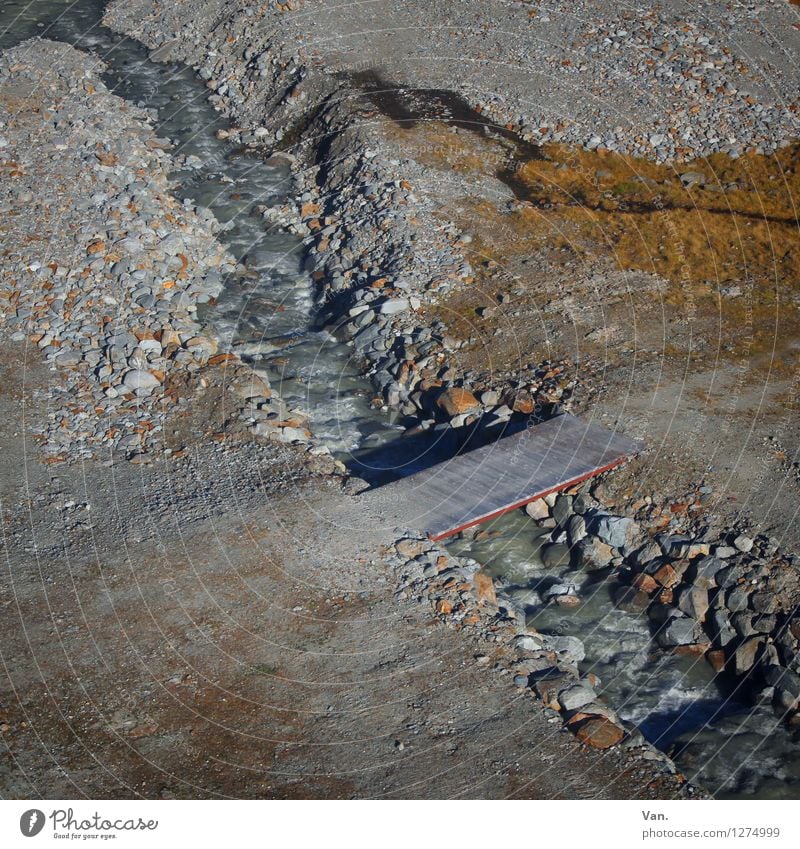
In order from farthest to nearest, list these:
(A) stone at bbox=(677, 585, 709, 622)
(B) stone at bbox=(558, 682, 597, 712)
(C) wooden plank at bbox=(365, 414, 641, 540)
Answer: (C) wooden plank at bbox=(365, 414, 641, 540) → (A) stone at bbox=(677, 585, 709, 622) → (B) stone at bbox=(558, 682, 597, 712)

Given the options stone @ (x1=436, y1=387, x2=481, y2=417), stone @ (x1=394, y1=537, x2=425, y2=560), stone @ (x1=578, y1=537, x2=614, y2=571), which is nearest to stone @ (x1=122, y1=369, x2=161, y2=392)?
stone @ (x1=436, y1=387, x2=481, y2=417)

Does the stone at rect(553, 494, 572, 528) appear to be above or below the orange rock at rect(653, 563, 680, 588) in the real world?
above

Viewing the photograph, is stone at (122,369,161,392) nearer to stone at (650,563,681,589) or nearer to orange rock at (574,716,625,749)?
stone at (650,563,681,589)

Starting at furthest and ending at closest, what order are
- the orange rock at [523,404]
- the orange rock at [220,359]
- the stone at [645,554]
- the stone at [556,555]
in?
the orange rock at [220,359], the orange rock at [523,404], the stone at [556,555], the stone at [645,554]

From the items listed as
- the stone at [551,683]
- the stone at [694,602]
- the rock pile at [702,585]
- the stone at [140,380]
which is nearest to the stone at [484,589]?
the rock pile at [702,585]

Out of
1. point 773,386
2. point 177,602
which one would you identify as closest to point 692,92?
point 773,386

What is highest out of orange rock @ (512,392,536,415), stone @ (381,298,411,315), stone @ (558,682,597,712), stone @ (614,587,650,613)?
stone @ (381,298,411,315)

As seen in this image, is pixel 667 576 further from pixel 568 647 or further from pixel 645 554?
pixel 568 647

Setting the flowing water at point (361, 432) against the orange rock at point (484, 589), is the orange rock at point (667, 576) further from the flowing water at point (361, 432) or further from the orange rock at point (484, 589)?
the orange rock at point (484, 589)
